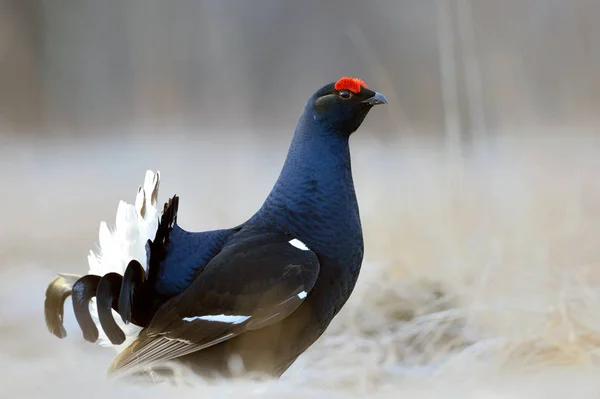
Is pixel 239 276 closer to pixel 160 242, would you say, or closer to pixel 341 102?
pixel 160 242

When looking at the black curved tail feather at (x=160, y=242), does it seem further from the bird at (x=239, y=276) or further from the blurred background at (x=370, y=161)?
the blurred background at (x=370, y=161)

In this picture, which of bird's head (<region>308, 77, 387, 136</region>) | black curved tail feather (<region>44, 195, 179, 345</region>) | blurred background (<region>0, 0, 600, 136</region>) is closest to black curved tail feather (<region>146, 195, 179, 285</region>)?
black curved tail feather (<region>44, 195, 179, 345</region>)

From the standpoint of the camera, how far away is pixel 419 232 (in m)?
1.80

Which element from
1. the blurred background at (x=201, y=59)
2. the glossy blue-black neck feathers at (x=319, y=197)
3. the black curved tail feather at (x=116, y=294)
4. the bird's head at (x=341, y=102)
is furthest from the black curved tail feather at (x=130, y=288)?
the blurred background at (x=201, y=59)

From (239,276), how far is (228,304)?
0.15 ft

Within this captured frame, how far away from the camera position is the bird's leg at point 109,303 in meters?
1.03

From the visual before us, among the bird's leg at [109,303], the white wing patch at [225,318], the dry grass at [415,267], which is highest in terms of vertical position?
the bird's leg at [109,303]

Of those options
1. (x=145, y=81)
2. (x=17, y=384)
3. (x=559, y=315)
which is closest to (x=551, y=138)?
(x=559, y=315)

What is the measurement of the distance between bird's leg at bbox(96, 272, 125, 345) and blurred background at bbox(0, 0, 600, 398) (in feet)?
0.23

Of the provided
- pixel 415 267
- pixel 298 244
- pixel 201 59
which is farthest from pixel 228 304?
pixel 201 59

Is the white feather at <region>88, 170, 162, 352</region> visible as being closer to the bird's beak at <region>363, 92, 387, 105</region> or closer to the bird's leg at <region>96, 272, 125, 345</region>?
the bird's leg at <region>96, 272, 125, 345</region>

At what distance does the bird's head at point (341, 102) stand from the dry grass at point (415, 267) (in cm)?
40

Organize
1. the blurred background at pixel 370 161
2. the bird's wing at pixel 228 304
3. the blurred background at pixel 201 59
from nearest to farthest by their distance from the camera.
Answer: the bird's wing at pixel 228 304 → the blurred background at pixel 370 161 → the blurred background at pixel 201 59

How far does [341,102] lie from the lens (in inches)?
46.9
